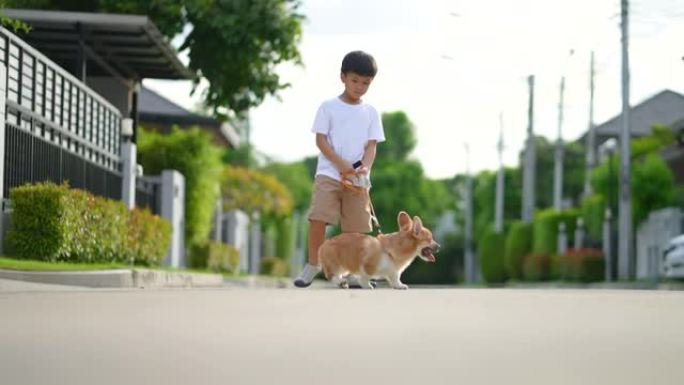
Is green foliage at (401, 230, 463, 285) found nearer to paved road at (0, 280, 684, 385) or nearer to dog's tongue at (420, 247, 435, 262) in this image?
dog's tongue at (420, 247, 435, 262)

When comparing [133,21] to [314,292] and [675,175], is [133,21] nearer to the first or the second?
[314,292]

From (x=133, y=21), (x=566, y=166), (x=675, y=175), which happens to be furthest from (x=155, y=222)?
(x=566, y=166)

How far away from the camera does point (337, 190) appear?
44.9ft

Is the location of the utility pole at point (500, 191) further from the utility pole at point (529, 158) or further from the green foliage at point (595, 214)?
the green foliage at point (595, 214)

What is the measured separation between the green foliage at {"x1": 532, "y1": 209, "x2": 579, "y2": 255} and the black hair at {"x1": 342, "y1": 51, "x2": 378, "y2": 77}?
2016 inches

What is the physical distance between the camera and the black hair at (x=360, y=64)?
42.8 ft

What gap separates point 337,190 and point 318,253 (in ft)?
2.01

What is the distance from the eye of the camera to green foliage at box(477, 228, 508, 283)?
2788 inches

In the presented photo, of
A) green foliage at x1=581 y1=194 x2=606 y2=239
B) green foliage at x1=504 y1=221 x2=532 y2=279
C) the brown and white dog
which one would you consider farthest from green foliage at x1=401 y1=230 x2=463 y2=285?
the brown and white dog

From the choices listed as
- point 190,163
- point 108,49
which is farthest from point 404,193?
point 108,49

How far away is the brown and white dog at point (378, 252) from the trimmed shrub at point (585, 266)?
1627 inches

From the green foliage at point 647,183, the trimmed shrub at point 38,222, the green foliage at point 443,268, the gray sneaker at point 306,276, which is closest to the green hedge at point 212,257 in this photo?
the green foliage at point 647,183

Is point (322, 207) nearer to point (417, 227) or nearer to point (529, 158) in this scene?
point (417, 227)

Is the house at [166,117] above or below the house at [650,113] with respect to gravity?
below
